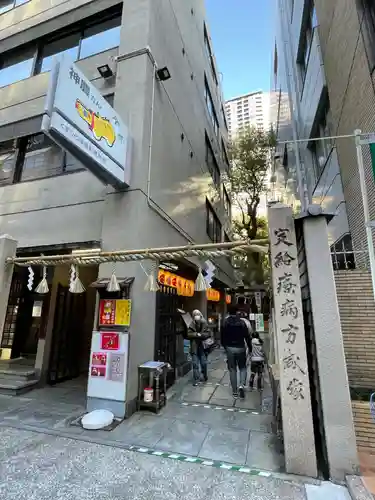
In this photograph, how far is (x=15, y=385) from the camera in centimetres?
744

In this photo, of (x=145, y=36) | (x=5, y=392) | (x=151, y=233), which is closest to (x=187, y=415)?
(x=151, y=233)

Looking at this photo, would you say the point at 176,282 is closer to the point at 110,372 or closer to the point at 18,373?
the point at 110,372

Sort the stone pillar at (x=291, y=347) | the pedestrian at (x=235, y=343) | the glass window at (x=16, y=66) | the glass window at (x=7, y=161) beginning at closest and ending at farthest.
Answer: the stone pillar at (x=291, y=347), the pedestrian at (x=235, y=343), the glass window at (x=7, y=161), the glass window at (x=16, y=66)

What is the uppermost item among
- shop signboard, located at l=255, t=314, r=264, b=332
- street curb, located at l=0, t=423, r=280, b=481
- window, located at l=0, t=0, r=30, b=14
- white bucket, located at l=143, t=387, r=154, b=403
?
window, located at l=0, t=0, r=30, b=14

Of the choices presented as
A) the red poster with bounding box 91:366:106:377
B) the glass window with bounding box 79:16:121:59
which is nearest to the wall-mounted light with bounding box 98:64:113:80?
the glass window with bounding box 79:16:121:59

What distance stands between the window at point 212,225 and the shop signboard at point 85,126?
8540 millimetres

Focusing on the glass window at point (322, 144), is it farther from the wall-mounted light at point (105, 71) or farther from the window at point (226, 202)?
the window at point (226, 202)

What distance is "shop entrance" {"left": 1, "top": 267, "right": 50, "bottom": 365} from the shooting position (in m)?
9.31

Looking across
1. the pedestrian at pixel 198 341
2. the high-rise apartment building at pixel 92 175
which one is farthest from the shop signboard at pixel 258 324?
the pedestrian at pixel 198 341

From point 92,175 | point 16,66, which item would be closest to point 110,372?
point 92,175

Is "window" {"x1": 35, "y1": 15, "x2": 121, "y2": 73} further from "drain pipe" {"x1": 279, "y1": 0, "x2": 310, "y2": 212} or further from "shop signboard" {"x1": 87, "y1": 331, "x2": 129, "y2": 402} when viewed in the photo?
"shop signboard" {"x1": 87, "y1": 331, "x2": 129, "y2": 402}

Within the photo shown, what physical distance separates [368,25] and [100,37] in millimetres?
7552

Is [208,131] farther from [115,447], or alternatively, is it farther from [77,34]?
[115,447]

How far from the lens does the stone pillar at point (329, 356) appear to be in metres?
3.55
